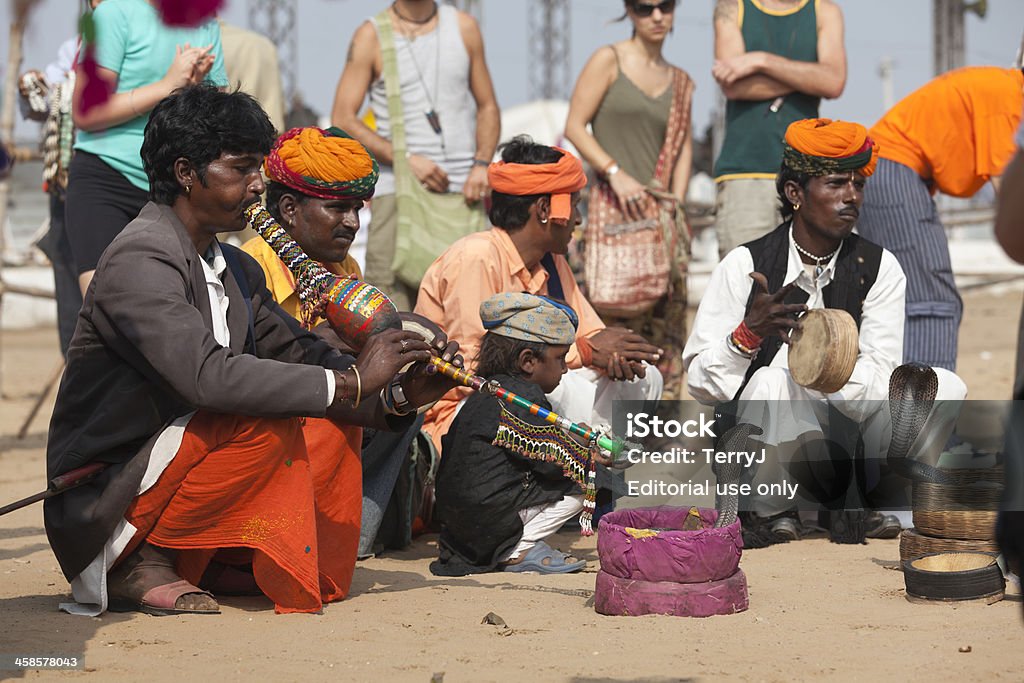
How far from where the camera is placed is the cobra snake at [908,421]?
14.4 feet

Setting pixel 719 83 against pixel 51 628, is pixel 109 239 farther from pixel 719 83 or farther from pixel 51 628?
pixel 719 83

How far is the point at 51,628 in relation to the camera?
12.3ft

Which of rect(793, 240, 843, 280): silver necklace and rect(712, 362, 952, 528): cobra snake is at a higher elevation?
rect(793, 240, 843, 280): silver necklace

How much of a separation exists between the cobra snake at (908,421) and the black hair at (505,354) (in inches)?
29.9

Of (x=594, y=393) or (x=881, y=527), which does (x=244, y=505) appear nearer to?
(x=594, y=393)

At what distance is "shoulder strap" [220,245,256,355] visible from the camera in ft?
13.8

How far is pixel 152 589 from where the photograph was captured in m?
3.95

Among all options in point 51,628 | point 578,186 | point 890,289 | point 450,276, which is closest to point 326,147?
point 450,276

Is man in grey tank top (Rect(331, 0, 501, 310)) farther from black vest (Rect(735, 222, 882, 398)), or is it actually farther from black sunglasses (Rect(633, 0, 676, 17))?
black vest (Rect(735, 222, 882, 398))

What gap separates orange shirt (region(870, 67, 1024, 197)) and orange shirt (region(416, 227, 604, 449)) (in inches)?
67.5

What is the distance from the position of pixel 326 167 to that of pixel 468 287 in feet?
2.76

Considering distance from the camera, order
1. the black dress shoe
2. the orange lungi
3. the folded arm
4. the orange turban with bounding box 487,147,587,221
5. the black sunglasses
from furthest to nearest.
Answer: the black sunglasses, the folded arm, the orange turban with bounding box 487,147,587,221, the black dress shoe, the orange lungi

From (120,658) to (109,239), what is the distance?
2322 mm

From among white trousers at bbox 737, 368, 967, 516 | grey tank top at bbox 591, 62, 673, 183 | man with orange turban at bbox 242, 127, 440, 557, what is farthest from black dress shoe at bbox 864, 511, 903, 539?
grey tank top at bbox 591, 62, 673, 183
